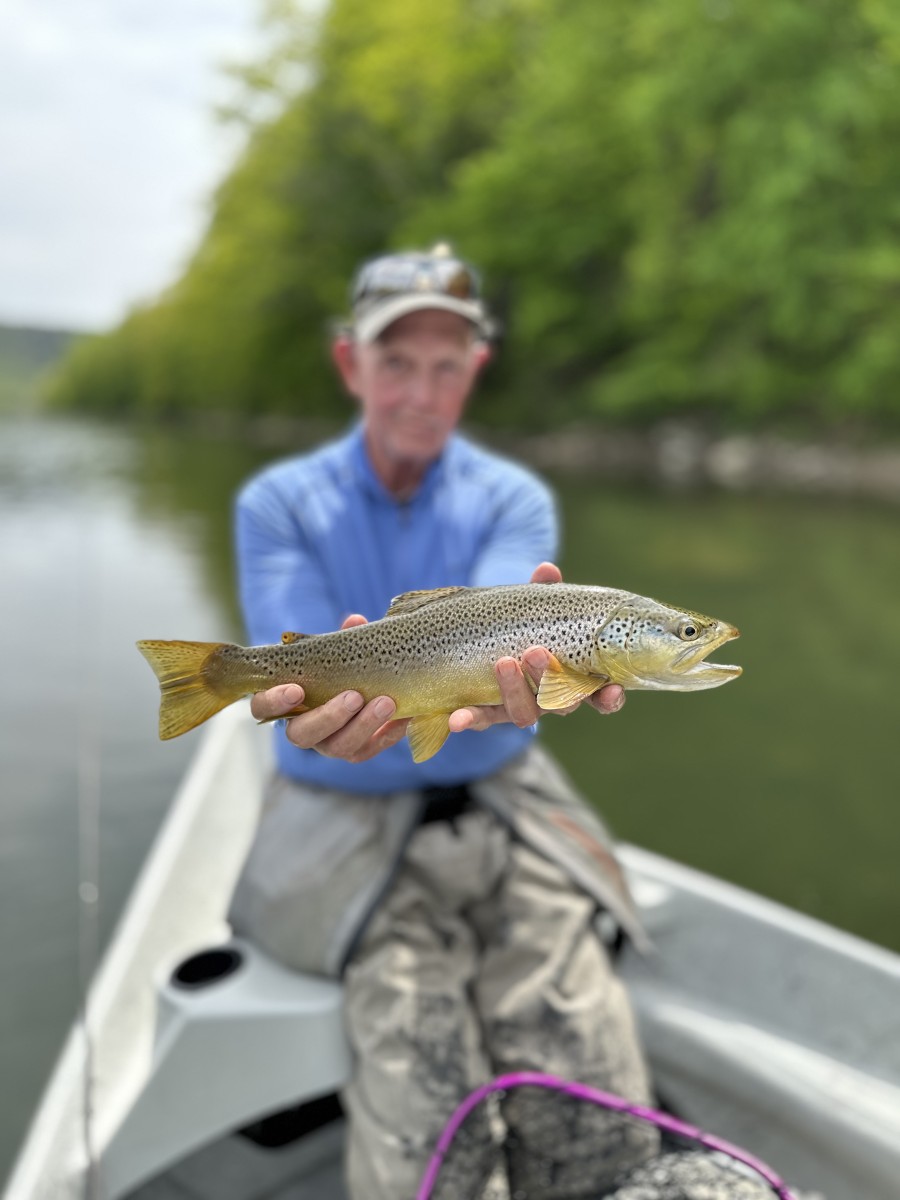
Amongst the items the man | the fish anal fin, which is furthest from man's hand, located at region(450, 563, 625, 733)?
the man

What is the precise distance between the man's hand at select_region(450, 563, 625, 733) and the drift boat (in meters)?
1.36

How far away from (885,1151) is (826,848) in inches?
164

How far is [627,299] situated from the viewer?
97.6 ft

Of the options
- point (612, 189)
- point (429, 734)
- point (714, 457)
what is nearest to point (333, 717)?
point (429, 734)

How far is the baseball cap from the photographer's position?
115 inches

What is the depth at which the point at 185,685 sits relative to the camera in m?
1.92

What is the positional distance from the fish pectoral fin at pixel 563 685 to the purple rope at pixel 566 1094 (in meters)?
1.26

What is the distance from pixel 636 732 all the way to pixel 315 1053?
6342 mm

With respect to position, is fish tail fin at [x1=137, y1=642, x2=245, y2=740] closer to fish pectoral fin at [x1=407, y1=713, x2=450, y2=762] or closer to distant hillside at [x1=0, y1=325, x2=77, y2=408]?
fish pectoral fin at [x1=407, y1=713, x2=450, y2=762]

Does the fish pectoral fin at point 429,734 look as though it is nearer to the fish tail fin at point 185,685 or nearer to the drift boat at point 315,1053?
the fish tail fin at point 185,685

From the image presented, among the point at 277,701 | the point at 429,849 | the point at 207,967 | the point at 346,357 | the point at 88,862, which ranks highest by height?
the point at 346,357

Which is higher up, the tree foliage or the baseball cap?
the tree foliage

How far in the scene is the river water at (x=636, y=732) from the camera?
5820mm

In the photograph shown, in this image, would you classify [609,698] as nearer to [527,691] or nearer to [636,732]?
[527,691]
